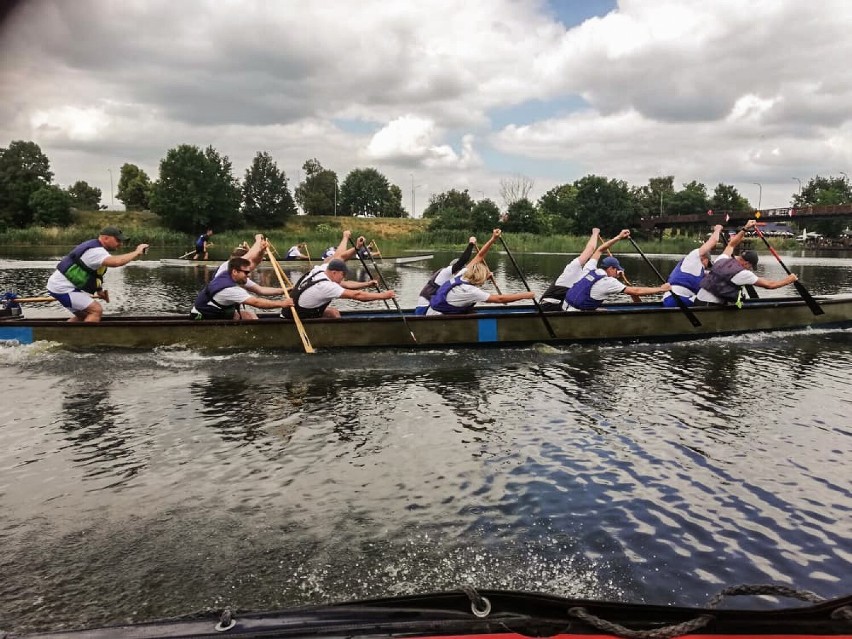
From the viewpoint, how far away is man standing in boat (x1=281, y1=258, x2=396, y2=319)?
11312 millimetres

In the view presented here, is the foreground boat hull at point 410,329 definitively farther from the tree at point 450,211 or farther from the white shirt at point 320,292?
the tree at point 450,211

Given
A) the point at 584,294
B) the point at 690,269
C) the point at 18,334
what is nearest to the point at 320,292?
the point at 18,334

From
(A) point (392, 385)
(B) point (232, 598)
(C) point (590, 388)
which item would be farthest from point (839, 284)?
(B) point (232, 598)

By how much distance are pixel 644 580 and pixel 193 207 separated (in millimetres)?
88267

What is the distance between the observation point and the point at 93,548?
4.79m

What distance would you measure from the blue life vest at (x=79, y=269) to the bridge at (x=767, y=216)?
185ft

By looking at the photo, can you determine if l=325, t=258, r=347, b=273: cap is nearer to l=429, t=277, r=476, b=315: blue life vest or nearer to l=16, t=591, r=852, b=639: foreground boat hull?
l=429, t=277, r=476, b=315: blue life vest

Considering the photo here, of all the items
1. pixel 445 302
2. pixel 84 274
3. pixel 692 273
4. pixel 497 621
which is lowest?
pixel 497 621

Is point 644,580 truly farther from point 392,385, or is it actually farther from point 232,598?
point 392,385

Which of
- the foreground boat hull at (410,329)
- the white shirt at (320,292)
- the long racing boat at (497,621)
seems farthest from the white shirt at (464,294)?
the long racing boat at (497,621)

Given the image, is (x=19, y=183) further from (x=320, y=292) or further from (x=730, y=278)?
(x=730, y=278)

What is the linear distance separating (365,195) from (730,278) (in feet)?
383

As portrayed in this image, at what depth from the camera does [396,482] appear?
20.2 ft

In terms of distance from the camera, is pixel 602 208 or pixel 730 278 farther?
pixel 602 208
